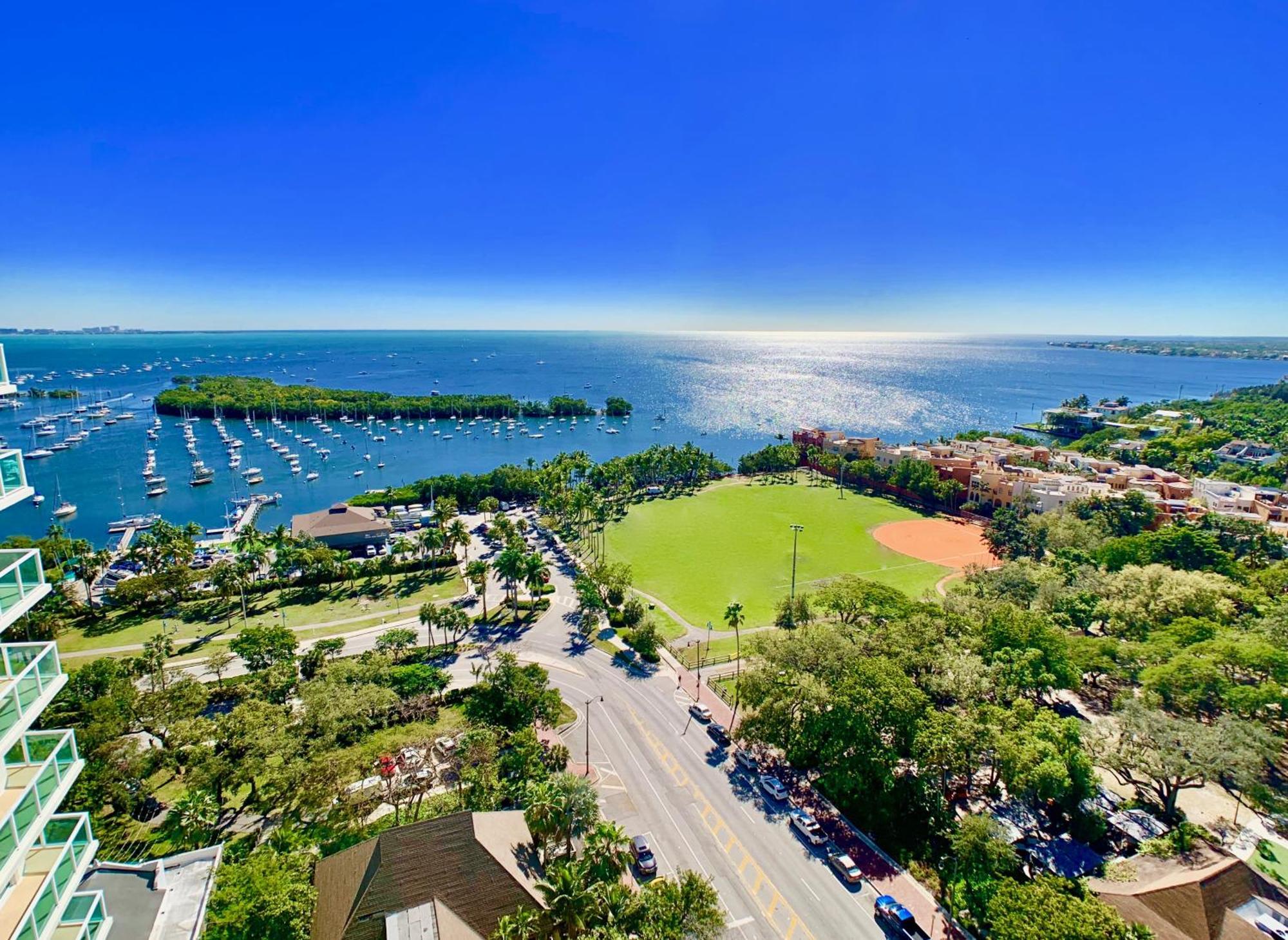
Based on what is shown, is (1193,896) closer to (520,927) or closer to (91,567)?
(520,927)

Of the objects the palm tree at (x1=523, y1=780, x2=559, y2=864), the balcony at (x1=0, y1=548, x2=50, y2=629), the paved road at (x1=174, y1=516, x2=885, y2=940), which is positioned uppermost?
the balcony at (x1=0, y1=548, x2=50, y2=629)

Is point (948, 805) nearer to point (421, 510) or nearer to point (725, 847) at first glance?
point (725, 847)

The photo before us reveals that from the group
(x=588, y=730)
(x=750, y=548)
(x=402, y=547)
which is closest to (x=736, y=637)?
(x=588, y=730)

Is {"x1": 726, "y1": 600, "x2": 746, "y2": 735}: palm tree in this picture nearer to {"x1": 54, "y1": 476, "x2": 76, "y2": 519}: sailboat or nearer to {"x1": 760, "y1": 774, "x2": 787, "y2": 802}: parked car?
{"x1": 760, "y1": 774, "x2": 787, "y2": 802}: parked car

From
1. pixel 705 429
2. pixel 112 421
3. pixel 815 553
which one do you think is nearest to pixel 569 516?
pixel 815 553

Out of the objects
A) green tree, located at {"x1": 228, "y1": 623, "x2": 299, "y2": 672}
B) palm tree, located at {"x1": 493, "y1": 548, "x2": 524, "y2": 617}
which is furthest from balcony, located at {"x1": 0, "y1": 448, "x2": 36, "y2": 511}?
palm tree, located at {"x1": 493, "y1": 548, "x2": 524, "y2": 617}

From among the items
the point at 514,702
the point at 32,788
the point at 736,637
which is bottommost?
the point at 736,637
